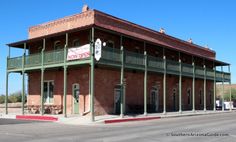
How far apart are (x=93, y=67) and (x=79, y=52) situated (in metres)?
1.87

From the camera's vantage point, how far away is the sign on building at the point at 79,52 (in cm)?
2475

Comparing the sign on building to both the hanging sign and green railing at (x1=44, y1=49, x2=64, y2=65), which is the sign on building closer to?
the hanging sign

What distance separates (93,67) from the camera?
2402 cm

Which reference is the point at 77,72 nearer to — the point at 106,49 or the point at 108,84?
the point at 108,84

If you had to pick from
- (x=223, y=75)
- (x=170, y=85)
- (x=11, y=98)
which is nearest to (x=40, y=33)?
(x=170, y=85)

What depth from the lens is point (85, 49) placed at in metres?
24.9

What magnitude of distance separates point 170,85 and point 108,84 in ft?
36.1

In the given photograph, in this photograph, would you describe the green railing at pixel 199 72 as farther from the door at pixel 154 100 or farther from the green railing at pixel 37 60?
the green railing at pixel 37 60

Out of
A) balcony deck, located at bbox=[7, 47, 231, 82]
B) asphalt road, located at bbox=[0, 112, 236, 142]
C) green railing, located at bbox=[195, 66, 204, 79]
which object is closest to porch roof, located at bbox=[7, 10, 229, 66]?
balcony deck, located at bbox=[7, 47, 231, 82]

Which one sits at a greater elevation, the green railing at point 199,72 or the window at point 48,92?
the green railing at point 199,72

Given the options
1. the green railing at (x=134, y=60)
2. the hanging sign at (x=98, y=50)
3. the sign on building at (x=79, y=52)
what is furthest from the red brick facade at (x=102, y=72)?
the sign on building at (x=79, y=52)

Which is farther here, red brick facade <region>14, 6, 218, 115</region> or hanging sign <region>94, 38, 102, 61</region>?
red brick facade <region>14, 6, 218, 115</region>

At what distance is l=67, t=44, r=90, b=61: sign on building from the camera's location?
24750 millimetres

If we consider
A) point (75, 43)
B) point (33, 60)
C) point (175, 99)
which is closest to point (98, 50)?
point (75, 43)
